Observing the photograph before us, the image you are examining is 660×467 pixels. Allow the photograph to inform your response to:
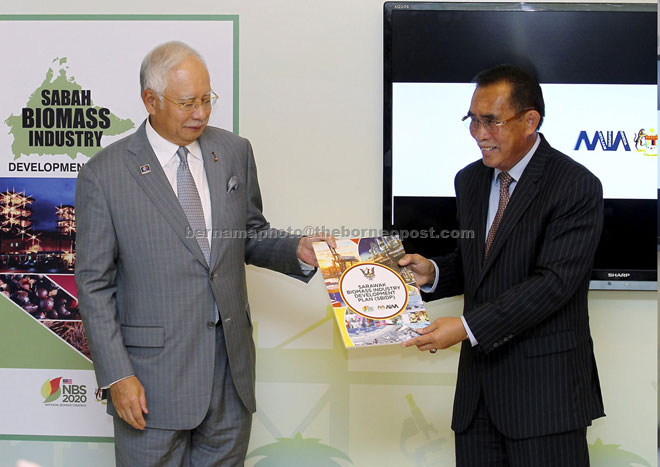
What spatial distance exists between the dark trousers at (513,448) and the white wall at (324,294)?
739 millimetres

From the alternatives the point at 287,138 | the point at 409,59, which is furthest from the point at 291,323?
the point at 409,59

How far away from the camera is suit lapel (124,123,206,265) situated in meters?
1.99

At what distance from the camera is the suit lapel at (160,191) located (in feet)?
6.52

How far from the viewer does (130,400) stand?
1931 mm

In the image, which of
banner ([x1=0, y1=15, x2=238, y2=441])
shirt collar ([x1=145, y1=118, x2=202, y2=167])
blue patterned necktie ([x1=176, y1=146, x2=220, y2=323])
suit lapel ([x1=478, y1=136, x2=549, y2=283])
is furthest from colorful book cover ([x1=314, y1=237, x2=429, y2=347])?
banner ([x1=0, y1=15, x2=238, y2=441])

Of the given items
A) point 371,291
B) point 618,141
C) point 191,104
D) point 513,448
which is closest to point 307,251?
point 371,291

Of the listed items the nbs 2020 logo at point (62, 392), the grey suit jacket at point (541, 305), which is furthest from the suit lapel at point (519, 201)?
the nbs 2020 logo at point (62, 392)

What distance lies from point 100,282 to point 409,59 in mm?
1663

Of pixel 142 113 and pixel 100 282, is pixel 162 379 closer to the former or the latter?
pixel 100 282

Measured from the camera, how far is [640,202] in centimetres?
278

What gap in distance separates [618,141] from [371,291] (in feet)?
4.84

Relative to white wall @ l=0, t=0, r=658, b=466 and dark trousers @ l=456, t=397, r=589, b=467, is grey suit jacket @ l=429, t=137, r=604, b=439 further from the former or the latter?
white wall @ l=0, t=0, r=658, b=466

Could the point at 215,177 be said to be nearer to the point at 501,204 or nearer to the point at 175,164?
the point at 175,164

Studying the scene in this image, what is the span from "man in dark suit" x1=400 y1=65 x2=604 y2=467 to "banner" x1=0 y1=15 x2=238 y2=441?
131 cm
